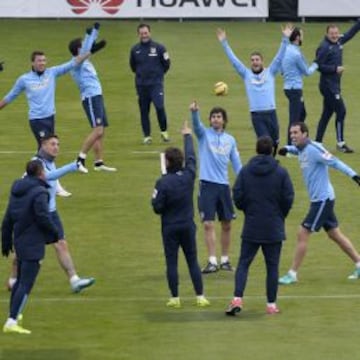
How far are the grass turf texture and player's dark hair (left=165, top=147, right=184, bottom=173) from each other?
1.78 metres

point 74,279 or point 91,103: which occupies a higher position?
point 91,103

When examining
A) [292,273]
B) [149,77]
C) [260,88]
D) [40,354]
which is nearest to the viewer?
[40,354]

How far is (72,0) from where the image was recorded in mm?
48188

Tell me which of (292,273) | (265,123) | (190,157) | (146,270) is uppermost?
(190,157)

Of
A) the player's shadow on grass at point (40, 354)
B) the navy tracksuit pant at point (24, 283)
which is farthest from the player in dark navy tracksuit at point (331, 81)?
the player's shadow on grass at point (40, 354)

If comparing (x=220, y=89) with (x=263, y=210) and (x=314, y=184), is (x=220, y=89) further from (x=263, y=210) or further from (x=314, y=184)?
(x=263, y=210)

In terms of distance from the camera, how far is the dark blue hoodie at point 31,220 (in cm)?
1858

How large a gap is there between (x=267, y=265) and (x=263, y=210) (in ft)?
2.20

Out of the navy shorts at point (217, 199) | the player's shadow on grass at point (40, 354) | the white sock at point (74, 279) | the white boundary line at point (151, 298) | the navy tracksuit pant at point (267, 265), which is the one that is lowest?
the white boundary line at point (151, 298)

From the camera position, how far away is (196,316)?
1959cm

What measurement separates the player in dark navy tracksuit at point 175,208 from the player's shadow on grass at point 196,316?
0.36 metres

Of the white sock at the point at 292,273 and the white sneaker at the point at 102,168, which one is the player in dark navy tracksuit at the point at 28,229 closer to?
the white sock at the point at 292,273

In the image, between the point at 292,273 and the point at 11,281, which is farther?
A: the point at 292,273

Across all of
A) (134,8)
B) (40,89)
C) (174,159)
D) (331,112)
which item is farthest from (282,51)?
(134,8)
